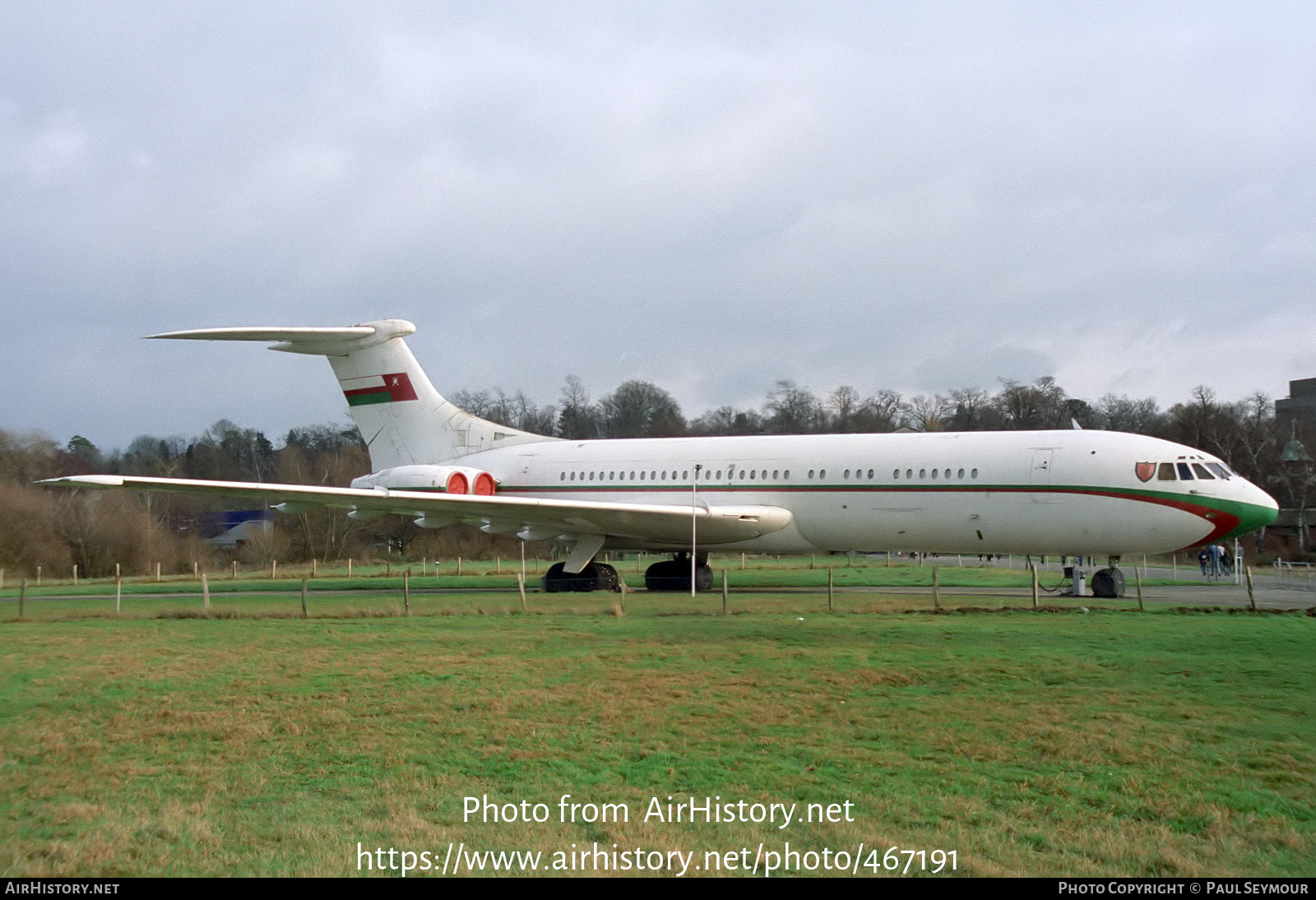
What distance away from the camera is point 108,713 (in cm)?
1084

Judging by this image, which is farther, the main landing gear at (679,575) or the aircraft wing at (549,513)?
the main landing gear at (679,575)

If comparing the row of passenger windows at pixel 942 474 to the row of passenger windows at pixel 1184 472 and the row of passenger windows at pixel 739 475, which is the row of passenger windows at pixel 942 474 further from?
the row of passenger windows at pixel 1184 472

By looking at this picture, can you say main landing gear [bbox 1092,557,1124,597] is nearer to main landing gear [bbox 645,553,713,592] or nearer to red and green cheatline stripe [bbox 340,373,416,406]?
main landing gear [bbox 645,553,713,592]

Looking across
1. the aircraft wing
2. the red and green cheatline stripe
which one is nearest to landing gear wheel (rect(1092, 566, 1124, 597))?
the aircraft wing

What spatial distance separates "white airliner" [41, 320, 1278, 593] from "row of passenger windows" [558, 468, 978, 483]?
0.12ft

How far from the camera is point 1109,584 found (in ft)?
74.6

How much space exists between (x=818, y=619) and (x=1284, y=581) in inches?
753

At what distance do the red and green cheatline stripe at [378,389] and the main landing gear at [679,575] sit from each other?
8581mm

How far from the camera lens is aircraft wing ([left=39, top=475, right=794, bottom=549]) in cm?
2417

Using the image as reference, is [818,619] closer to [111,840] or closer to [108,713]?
[108,713]

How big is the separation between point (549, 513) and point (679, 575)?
502 centimetres

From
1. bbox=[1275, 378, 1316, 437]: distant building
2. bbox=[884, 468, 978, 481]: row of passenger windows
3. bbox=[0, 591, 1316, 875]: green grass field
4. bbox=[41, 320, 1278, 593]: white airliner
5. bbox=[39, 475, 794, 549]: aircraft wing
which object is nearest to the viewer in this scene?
bbox=[0, 591, 1316, 875]: green grass field

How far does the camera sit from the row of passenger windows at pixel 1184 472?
71.8 ft

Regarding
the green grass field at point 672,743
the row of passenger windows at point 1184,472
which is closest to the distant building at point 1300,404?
the row of passenger windows at point 1184,472
